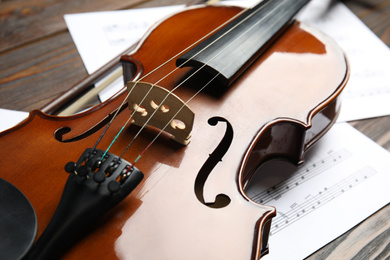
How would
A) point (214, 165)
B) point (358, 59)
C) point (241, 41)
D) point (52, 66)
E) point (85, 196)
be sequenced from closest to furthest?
point (85, 196)
point (214, 165)
point (241, 41)
point (52, 66)
point (358, 59)

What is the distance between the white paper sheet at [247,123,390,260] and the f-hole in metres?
0.19

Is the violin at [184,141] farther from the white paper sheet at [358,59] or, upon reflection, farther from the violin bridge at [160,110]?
the white paper sheet at [358,59]

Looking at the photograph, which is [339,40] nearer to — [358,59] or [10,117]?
[358,59]

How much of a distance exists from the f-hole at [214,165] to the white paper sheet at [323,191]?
0.19 metres

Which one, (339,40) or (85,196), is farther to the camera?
(339,40)

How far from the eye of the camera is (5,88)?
3.28ft

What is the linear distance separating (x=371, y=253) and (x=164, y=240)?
47 centimetres

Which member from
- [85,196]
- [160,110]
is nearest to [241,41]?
[160,110]

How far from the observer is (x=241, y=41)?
2.80 ft

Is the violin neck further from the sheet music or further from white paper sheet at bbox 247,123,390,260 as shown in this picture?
the sheet music

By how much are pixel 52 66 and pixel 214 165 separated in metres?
0.66

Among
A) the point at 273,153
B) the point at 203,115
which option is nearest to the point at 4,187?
the point at 203,115

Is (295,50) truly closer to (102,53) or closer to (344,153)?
(344,153)

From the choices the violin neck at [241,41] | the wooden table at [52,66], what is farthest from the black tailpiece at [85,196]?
the wooden table at [52,66]
